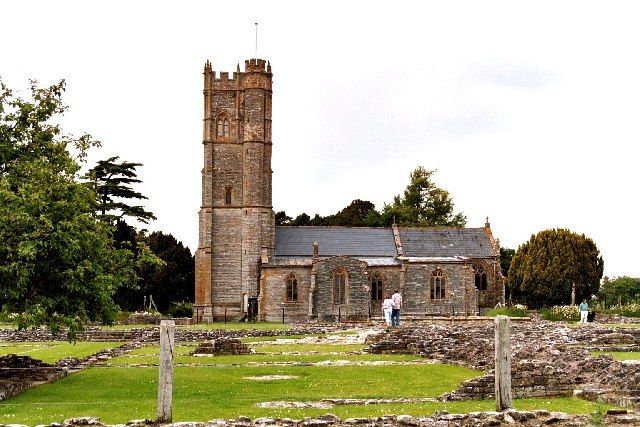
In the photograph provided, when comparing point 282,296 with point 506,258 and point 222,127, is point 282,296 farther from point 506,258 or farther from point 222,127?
point 506,258

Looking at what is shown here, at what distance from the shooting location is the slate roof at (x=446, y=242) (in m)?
73.3

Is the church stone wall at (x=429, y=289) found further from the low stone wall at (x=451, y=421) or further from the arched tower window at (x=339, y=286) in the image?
the low stone wall at (x=451, y=421)

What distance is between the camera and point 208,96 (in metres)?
73.8

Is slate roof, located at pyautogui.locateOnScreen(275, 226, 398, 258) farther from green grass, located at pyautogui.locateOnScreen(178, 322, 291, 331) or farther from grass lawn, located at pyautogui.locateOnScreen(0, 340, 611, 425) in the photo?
grass lawn, located at pyautogui.locateOnScreen(0, 340, 611, 425)

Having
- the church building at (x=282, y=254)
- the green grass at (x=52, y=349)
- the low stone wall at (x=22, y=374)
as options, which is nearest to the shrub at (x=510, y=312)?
the church building at (x=282, y=254)

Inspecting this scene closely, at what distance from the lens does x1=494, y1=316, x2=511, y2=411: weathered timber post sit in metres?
17.8

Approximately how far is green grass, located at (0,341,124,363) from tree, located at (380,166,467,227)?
6057 cm

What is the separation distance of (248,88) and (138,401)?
175ft

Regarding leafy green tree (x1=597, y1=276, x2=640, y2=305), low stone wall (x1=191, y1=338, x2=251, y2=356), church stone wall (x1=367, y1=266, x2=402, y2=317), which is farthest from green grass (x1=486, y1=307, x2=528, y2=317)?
low stone wall (x1=191, y1=338, x2=251, y2=356)

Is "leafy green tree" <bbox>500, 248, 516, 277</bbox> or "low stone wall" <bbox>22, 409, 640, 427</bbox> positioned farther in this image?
"leafy green tree" <bbox>500, 248, 516, 277</bbox>

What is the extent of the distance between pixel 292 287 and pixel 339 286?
3.42m

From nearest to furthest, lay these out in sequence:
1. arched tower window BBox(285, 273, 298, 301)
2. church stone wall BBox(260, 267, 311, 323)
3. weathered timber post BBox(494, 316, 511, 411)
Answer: weathered timber post BBox(494, 316, 511, 411)
church stone wall BBox(260, 267, 311, 323)
arched tower window BBox(285, 273, 298, 301)

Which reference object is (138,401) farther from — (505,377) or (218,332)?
(218,332)

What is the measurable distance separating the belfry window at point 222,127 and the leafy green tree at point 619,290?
3574cm
